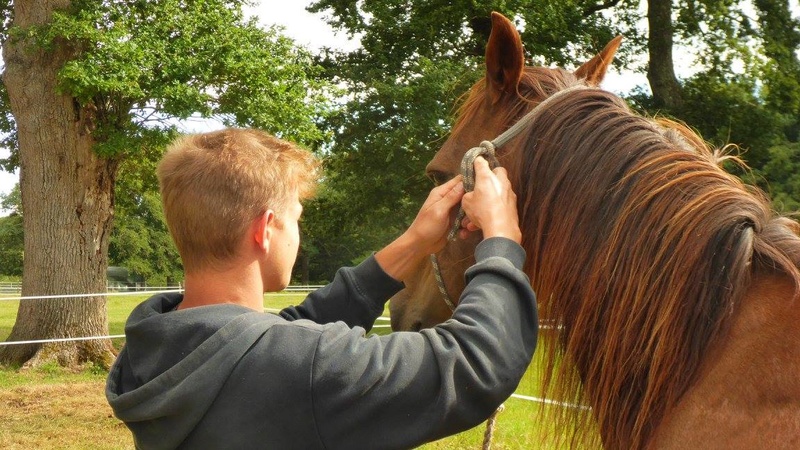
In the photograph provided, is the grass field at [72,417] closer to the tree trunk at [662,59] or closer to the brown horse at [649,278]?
the brown horse at [649,278]

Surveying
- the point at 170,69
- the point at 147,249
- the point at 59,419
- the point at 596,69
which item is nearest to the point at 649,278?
the point at 596,69

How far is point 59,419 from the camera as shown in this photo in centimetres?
775

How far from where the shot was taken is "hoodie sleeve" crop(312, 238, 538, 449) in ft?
4.09

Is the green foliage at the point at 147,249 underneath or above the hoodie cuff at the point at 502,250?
underneath

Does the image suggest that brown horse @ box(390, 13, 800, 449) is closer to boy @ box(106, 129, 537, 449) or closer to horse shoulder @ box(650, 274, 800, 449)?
horse shoulder @ box(650, 274, 800, 449)

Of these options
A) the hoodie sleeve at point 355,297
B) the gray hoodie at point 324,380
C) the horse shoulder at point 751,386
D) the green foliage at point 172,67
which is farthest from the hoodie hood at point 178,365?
the green foliage at point 172,67

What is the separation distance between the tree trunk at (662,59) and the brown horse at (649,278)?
1402 cm

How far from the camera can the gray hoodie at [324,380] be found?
1245 millimetres

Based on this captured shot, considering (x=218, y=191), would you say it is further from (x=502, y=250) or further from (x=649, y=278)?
(x=649, y=278)

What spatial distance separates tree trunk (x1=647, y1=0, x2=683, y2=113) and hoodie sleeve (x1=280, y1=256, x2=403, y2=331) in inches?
552

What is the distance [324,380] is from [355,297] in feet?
2.11

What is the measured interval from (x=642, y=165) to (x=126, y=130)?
414 inches

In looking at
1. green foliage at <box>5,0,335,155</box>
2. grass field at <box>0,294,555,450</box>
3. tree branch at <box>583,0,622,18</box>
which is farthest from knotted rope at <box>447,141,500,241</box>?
tree branch at <box>583,0,622,18</box>

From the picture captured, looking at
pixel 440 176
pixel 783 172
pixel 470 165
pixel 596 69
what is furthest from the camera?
pixel 783 172
